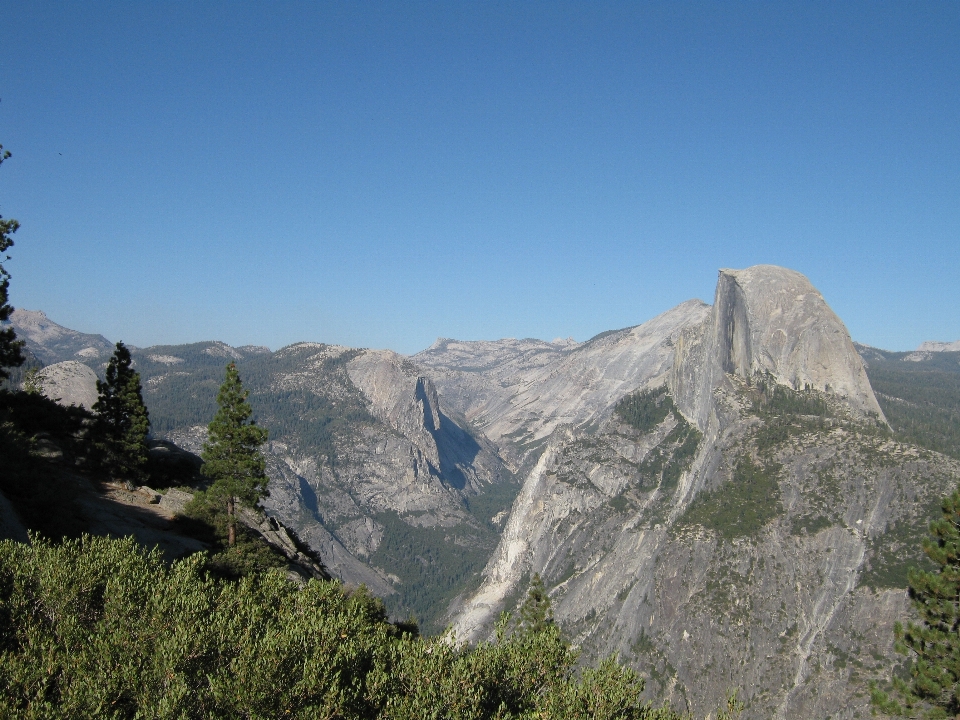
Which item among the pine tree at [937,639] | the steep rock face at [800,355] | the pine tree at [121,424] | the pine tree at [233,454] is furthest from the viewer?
the steep rock face at [800,355]

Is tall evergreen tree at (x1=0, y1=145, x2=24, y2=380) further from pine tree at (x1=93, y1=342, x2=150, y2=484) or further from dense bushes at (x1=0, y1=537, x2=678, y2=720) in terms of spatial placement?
dense bushes at (x1=0, y1=537, x2=678, y2=720)

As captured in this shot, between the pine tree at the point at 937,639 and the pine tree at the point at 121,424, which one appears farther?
the pine tree at the point at 121,424

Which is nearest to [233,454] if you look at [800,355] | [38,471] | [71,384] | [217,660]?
[38,471]

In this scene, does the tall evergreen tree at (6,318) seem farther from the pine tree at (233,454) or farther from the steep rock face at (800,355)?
the steep rock face at (800,355)

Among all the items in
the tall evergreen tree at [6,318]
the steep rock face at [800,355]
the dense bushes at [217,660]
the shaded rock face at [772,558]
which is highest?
the steep rock face at [800,355]

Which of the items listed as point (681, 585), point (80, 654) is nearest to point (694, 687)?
point (681, 585)

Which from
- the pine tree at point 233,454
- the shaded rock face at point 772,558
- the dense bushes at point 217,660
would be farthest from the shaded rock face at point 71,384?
the dense bushes at point 217,660

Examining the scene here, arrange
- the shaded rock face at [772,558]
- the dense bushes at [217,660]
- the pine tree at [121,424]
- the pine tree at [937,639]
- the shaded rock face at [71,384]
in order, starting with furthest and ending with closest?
the shaded rock face at [71,384], the shaded rock face at [772,558], the pine tree at [121,424], the pine tree at [937,639], the dense bushes at [217,660]
